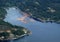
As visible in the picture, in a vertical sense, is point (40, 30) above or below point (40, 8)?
below

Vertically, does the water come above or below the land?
below

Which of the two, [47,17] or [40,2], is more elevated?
[40,2]

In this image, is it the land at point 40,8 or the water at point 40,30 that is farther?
the land at point 40,8

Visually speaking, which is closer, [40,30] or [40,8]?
[40,30]

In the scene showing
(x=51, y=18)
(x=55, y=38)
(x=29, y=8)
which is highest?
(x=29, y=8)

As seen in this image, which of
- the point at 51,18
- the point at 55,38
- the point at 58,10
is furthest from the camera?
the point at 58,10

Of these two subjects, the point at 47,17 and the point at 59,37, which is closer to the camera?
the point at 59,37

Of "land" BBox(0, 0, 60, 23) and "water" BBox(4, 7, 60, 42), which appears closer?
"water" BBox(4, 7, 60, 42)

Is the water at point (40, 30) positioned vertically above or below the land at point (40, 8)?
below

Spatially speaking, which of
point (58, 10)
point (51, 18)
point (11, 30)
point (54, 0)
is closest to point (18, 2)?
point (54, 0)

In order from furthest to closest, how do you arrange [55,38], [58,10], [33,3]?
[33,3], [58,10], [55,38]

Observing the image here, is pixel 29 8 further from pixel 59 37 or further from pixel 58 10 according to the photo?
pixel 59 37
